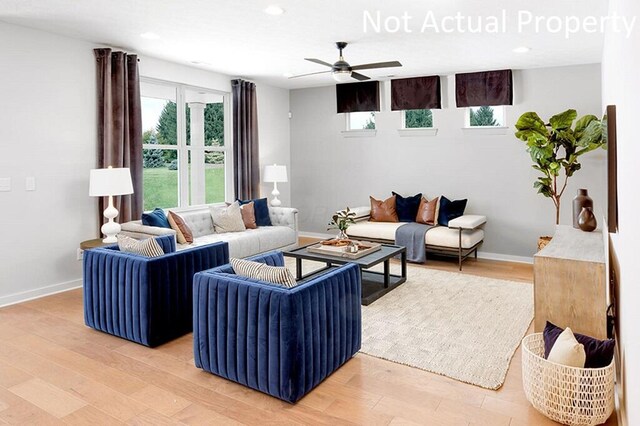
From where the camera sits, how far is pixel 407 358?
322 cm

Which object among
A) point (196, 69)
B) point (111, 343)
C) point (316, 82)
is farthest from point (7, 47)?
point (316, 82)

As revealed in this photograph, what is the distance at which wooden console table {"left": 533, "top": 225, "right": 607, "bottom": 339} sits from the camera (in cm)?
298

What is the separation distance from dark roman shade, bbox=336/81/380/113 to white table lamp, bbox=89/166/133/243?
3907 mm

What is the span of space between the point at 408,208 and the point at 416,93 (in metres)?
1.74

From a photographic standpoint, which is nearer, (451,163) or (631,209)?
(631,209)

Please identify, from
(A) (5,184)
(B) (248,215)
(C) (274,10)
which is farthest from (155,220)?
(C) (274,10)

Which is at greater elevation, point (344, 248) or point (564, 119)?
point (564, 119)

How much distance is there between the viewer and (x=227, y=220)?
611cm

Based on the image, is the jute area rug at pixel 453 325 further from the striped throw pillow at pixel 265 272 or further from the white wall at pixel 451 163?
the white wall at pixel 451 163

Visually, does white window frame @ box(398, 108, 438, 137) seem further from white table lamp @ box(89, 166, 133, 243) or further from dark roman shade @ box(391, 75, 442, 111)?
white table lamp @ box(89, 166, 133, 243)

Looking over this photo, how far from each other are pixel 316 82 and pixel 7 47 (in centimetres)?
430

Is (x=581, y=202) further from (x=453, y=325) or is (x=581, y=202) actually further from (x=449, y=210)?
(x=449, y=210)

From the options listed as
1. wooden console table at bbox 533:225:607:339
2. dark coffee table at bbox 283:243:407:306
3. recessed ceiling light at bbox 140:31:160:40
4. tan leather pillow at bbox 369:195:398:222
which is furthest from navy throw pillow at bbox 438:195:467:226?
recessed ceiling light at bbox 140:31:160:40

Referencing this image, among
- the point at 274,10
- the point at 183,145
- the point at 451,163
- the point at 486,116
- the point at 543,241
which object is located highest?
the point at 274,10
